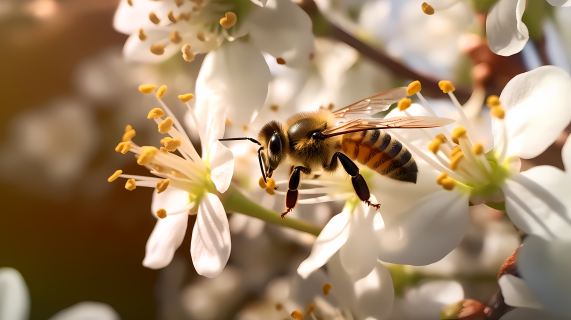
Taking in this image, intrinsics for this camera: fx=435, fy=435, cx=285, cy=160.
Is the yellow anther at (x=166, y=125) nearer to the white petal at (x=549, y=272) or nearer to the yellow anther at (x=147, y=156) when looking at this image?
the yellow anther at (x=147, y=156)

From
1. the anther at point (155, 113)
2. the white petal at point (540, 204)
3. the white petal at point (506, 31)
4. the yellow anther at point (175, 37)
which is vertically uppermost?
the white petal at point (506, 31)

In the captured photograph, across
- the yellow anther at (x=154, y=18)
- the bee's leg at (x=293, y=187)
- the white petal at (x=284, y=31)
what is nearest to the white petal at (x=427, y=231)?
the bee's leg at (x=293, y=187)

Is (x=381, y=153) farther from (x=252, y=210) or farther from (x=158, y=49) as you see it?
(x=158, y=49)

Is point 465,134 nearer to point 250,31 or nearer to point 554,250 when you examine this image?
point 554,250

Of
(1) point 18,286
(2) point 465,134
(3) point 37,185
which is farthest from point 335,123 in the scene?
(3) point 37,185

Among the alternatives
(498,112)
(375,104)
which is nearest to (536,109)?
(498,112)

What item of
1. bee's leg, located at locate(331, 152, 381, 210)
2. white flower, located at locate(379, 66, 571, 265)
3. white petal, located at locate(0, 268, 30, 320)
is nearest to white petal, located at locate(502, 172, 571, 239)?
white flower, located at locate(379, 66, 571, 265)
